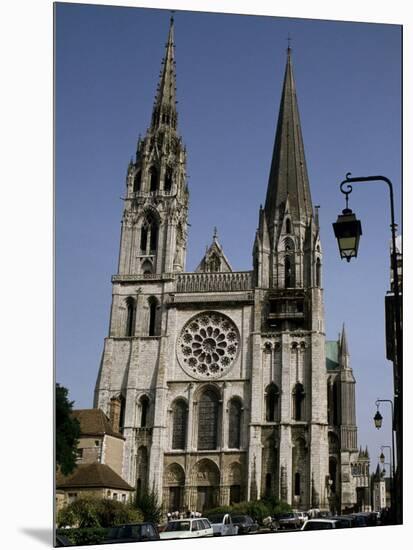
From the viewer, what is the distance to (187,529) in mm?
19609

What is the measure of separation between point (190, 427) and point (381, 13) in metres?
25.4

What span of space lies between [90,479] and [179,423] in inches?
411

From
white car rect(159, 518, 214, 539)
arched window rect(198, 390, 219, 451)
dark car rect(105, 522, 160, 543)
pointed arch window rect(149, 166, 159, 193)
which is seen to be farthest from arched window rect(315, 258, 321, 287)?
dark car rect(105, 522, 160, 543)

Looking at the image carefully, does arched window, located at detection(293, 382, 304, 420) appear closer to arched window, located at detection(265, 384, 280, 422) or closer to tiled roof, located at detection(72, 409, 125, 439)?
arched window, located at detection(265, 384, 280, 422)

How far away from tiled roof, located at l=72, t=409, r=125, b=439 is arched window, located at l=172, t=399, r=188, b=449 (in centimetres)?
336

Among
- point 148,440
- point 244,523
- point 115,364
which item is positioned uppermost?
→ point 115,364

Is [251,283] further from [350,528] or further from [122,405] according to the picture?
[350,528]

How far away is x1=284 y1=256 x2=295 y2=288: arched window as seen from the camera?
42103 millimetres

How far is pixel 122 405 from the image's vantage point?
133 ft

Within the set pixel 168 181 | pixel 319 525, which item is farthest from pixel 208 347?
pixel 319 525

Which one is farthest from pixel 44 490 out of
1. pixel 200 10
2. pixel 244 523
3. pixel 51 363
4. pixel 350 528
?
pixel 200 10

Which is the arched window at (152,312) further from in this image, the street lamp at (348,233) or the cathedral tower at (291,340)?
the street lamp at (348,233)

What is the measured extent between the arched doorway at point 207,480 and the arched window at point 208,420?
2.77 ft

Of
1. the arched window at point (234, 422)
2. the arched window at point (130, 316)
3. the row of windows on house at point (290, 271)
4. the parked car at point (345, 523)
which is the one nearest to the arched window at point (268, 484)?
the arched window at point (234, 422)
